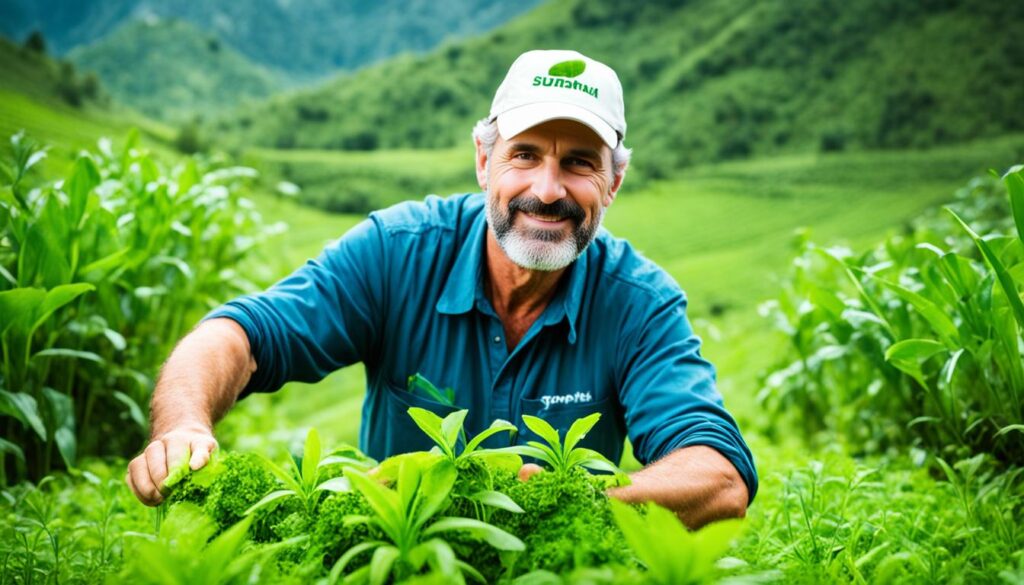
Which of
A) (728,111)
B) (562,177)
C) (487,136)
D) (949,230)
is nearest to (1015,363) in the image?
(562,177)

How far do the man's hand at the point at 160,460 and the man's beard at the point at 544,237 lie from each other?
976mm

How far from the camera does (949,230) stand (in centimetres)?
373

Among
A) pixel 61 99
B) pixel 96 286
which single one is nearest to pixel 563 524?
pixel 96 286

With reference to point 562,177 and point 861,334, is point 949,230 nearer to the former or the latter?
point 861,334

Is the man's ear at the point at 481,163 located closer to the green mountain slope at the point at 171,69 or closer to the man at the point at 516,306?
the man at the point at 516,306

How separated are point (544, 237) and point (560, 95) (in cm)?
39

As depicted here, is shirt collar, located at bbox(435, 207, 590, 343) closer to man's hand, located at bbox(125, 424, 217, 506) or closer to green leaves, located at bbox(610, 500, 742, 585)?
man's hand, located at bbox(125, 424, 217, 506)

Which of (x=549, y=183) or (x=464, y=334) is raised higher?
(x=549, y=183)

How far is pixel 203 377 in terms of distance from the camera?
154 cm

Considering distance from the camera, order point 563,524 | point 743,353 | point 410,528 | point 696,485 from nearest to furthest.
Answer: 1. point 410,528
2. point 563,524
3. point 696,485
4. point 743,353

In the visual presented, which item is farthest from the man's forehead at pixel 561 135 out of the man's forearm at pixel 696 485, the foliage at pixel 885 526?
the foliage at pixel 885 526

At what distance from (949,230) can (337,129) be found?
19.2 meters

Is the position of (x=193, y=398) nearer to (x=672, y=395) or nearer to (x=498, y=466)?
A: (x=498, y=466)

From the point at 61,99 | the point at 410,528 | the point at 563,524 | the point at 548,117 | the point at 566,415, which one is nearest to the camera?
the point at 410,528
